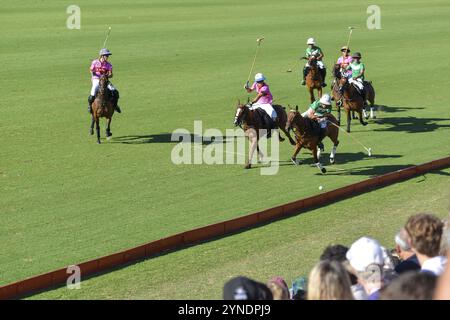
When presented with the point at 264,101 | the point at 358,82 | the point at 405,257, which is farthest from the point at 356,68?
the point at 405,257

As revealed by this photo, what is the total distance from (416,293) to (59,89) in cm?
2669

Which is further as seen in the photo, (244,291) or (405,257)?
(405,257)

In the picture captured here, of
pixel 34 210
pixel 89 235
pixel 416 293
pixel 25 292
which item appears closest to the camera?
pixel 416 293

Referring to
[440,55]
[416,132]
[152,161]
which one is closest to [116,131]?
[152,161]

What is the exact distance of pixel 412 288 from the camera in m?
5.90

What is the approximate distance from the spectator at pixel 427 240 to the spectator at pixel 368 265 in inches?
16.1

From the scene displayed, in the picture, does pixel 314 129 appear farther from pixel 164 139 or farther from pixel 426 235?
pixel 426 235

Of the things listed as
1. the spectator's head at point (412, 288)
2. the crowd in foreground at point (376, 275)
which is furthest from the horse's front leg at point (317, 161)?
the spectator's head at point (412, 288)

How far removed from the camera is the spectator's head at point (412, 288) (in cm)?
588

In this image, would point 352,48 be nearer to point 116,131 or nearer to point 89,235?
point 116,131

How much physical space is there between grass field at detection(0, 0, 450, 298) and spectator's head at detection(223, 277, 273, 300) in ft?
22.9

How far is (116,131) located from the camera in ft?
82.5

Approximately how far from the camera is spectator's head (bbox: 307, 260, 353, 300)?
642 centimetres

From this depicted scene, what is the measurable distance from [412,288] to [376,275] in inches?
95.0
